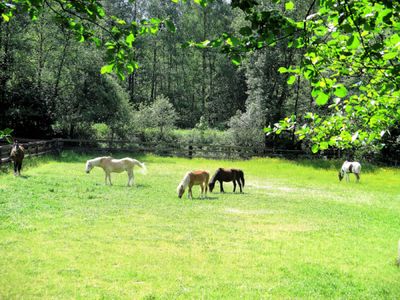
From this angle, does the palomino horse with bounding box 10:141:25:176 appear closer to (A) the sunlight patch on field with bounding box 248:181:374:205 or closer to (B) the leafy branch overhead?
(A) the sunlight patch on field with bounding box 248:181:374:205

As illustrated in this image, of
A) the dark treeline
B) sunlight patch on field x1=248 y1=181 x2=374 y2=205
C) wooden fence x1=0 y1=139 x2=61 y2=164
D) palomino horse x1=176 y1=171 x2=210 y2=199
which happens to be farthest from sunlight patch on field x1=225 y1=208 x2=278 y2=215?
the dark treeline

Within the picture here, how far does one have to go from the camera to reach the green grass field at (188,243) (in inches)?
295

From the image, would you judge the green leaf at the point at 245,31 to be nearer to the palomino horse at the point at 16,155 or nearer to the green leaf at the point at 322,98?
the green leaf at the point at 322,98

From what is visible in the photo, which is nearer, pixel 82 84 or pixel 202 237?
pixel 202 237

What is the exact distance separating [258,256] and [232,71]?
53435 mm

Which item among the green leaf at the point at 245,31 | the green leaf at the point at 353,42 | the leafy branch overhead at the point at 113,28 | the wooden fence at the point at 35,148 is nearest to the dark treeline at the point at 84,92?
the wooden fence at the point at 35,148

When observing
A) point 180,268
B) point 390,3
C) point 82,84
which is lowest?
point 180,268

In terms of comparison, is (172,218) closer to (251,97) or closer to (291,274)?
(291,274)

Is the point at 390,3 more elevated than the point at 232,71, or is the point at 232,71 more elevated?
the point at 232,71

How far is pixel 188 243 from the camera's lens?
1017 cm

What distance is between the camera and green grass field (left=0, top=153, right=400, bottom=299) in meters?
7.48

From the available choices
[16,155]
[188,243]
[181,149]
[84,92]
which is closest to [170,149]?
[181,149]

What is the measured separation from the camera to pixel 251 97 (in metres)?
44.2

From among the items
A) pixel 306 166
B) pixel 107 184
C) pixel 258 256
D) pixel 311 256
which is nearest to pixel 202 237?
pixel 258 256
